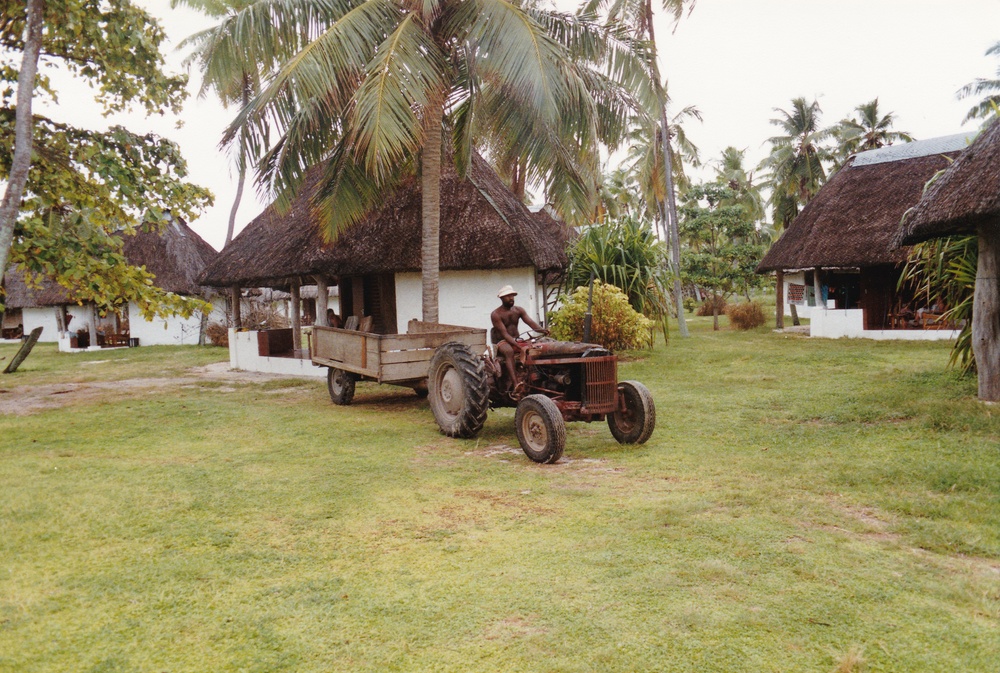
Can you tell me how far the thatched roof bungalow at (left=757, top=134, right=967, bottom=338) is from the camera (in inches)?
710

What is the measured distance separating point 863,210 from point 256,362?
15.4 metres

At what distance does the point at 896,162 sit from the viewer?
66.3 feet

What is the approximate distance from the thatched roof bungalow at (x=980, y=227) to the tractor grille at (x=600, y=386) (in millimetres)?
3911

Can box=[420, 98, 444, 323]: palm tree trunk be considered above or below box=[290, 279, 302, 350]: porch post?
above

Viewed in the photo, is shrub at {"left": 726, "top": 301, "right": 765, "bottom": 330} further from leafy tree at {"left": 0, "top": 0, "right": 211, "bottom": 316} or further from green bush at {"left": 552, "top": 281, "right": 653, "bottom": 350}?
leafy tree at {"left": 0, "top": 0, "right": 211, "bottom": 316}

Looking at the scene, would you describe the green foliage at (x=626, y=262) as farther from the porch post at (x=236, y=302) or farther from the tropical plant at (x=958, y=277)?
the porch post at (x=236, y=302)

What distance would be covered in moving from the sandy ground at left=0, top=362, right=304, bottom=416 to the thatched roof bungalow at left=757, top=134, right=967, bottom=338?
13.7m

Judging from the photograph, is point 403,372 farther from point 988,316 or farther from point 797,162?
point 797,162

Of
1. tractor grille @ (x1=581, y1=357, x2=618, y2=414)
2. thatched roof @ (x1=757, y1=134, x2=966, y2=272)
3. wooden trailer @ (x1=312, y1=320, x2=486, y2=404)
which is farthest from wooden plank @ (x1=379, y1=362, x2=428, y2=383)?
thatched roof @ (x1=757, y1=134, x2=966, y2=272)

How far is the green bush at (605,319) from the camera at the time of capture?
14703 mm

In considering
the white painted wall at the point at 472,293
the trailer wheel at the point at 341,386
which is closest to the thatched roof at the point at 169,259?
the white painted wall at the point at 472,293

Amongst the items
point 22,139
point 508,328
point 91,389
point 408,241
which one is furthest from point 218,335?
point 508,328

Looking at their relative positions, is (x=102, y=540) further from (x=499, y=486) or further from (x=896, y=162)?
(x=896, y=162)

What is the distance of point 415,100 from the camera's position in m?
9.66
